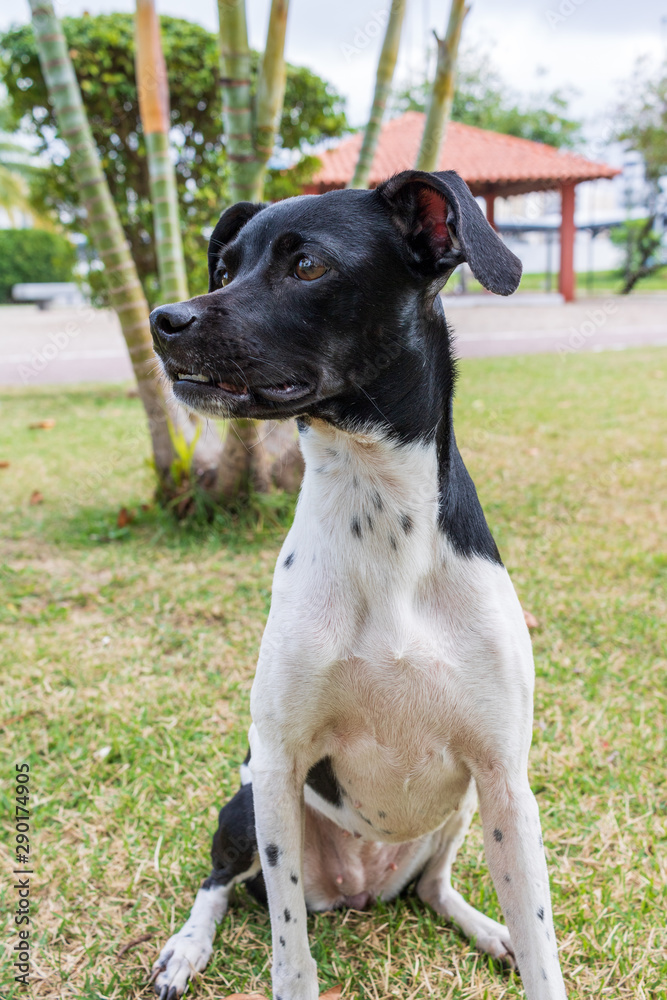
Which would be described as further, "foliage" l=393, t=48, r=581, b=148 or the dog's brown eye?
"foliage" l=393, t=48, r=581, b=148

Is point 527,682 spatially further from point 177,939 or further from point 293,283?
point 177,939

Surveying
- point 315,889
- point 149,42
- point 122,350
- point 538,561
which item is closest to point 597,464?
Result: point 538,561

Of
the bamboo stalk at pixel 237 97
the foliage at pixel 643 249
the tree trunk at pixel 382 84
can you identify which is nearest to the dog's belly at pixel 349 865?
the bamboo stalk at pixel 237 97

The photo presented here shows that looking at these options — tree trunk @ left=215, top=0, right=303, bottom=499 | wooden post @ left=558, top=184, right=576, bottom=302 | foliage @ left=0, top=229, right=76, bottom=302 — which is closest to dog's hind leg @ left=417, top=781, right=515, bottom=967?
tree trunk @ left=215, top=0, right=303, bottom=499

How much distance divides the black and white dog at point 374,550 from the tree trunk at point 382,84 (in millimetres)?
3288

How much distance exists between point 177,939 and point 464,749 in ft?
3.17

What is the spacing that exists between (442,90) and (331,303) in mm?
3520

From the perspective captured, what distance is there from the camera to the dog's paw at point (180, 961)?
6.30 ft

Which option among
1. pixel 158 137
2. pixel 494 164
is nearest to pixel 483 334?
pixel 494 164

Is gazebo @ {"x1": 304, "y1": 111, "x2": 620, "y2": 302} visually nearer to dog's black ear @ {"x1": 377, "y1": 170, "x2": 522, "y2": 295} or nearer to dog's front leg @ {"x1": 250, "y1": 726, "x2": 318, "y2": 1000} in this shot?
dog's black ear @ {"x1": 377, "y1": 170, "x2": 522, "y2": 295}

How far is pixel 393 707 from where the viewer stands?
1689mm

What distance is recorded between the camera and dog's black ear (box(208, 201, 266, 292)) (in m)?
2.11

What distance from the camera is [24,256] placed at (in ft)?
102

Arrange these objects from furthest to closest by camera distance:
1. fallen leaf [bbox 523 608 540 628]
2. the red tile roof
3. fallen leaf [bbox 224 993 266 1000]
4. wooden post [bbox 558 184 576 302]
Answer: wooden post [bbox 558 184 576 302], the red tile roof, fallen leaf [bbox 523 608 540 628], fallen leaf [bbox 224 993 266 1000]
